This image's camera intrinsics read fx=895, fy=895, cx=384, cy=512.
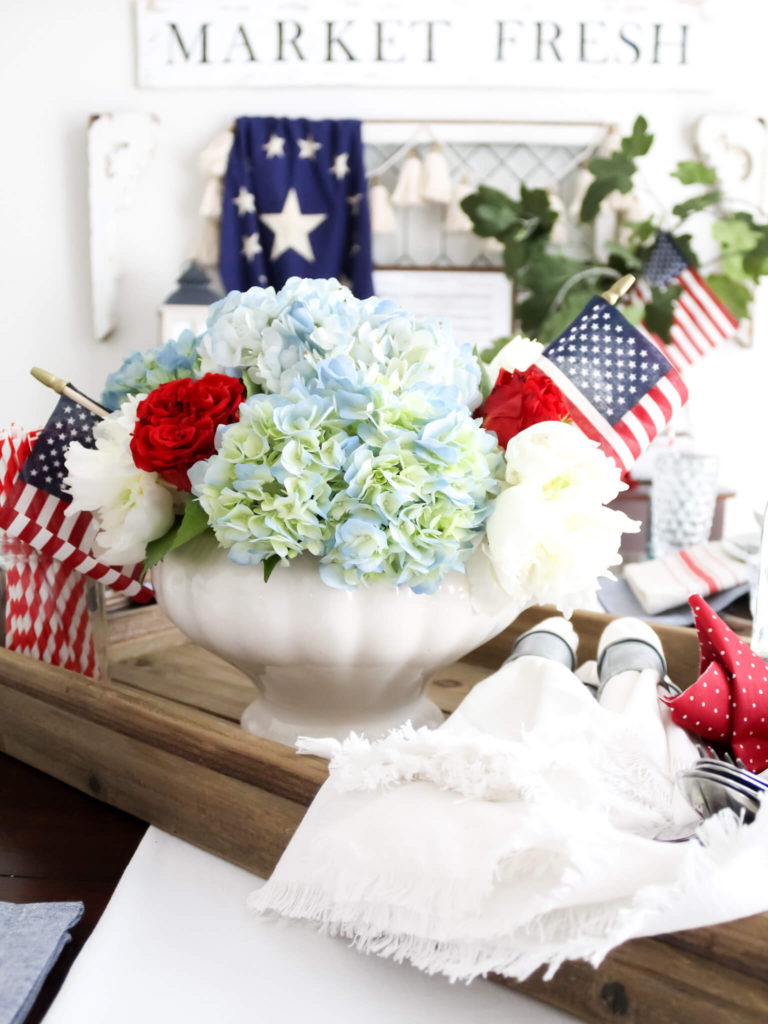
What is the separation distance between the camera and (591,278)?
2.53 meters

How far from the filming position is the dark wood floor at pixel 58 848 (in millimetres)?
522

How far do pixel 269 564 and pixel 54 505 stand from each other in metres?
0.29

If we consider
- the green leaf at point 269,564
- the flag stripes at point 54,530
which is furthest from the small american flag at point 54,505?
the green leaf at point 269,564

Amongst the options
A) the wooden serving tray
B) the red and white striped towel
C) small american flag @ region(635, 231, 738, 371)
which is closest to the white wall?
small american flag @ region(635, 231, 738, 371)

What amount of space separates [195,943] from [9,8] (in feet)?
10.6

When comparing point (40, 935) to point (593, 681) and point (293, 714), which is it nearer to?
point (293, 714)

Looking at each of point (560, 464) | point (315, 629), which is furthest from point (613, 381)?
point (315, 629)

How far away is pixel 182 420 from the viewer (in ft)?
1.95

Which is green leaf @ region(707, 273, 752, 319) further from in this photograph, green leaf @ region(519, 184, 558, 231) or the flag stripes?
the flag stripes

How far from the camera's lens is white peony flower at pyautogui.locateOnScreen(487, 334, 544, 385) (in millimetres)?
701

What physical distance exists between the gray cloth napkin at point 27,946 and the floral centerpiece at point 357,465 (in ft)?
0.76

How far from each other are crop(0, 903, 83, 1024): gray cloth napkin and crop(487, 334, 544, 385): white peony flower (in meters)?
0.47

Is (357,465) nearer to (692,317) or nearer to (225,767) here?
(225,767)

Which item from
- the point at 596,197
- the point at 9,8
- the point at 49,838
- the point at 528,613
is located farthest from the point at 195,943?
the point at 9,8
